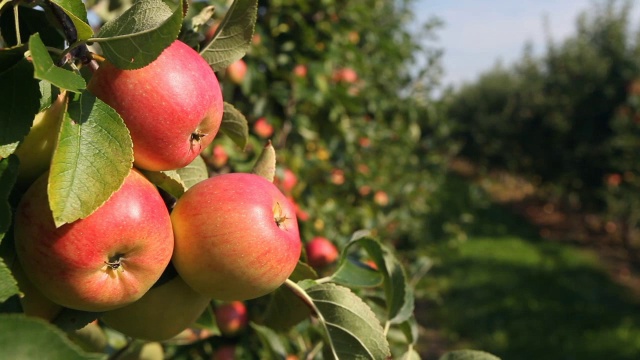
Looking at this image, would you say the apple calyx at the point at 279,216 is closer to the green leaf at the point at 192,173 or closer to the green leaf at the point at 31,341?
the green leaf at the point at 192,173

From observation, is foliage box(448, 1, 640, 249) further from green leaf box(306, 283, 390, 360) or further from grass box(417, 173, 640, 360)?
green leaf box(306, 283, 390, 360)

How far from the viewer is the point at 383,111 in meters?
3.63

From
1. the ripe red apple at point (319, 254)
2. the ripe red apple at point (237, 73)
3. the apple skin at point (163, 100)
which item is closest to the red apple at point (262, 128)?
the ripe red apple at point (237, 73)

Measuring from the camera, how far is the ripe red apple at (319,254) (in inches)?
67.2

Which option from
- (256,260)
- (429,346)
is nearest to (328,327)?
(256,260)

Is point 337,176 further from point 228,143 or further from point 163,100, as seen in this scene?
point 163,100

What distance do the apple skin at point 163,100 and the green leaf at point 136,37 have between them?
0.04 meters

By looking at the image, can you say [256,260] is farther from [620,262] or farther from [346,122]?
[620,262]

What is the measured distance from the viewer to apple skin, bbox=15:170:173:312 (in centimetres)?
49

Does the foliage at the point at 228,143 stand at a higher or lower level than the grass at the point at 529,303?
higher

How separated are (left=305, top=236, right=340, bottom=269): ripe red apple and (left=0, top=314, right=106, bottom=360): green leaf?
1393mm

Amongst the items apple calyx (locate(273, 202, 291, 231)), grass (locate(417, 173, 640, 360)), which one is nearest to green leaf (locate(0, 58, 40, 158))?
apple calyx (locate(273, 202, 291, 231))

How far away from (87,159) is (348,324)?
12.5 inches

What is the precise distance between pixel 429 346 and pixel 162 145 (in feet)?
14.8
